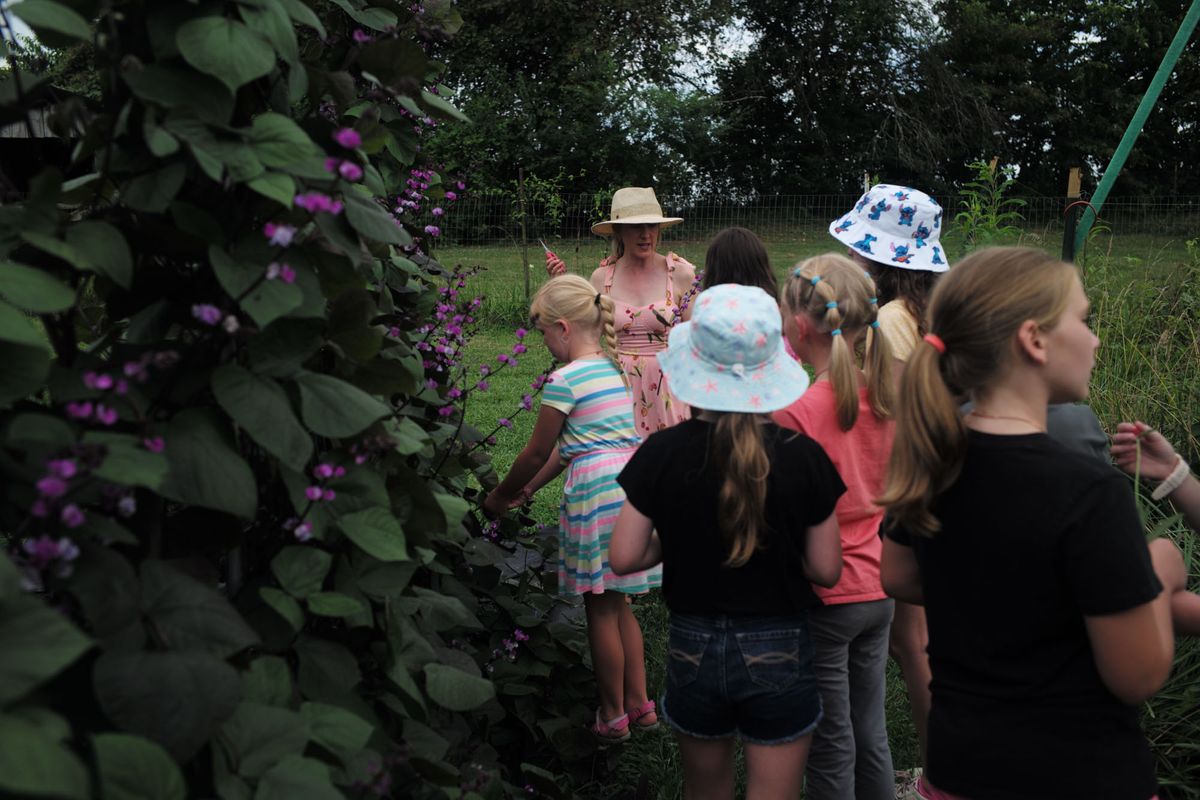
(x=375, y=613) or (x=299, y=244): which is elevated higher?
(x=299, y=244)

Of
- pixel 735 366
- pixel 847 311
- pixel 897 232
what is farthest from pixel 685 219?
pixel 735 366

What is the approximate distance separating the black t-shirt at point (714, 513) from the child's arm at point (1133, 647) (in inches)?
30.4

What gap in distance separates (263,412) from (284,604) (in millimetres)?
294

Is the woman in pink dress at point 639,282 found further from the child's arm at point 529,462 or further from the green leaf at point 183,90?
the green leaf at point 183,90

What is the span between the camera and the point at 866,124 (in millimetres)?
33125

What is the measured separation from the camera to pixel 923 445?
1.91 m

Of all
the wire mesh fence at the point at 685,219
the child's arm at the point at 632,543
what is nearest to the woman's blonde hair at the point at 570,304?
the child's arm at the point at 632,543

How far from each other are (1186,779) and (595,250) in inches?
448

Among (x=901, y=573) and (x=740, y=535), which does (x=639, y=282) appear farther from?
(x=901, y=573)

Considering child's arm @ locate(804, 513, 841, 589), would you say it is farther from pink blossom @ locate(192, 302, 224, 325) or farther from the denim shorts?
pink blossom @ locate(192, 302, 224, 325)

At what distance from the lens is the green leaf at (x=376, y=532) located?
4.99ft

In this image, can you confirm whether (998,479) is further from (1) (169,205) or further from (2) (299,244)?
(1) (169,205)

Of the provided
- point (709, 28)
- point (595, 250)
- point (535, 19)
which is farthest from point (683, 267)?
point (709, 28)

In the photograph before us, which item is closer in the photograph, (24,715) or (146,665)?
(24,715)
